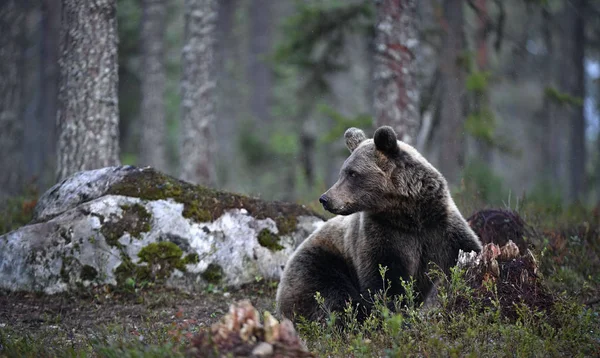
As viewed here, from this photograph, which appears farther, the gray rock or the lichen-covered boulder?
the gray rock

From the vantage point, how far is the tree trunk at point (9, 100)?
50.2ft

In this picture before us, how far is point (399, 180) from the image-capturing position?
18.6ft

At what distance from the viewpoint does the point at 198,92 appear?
14.6 m

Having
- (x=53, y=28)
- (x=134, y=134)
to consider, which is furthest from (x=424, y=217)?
(x=134, y=134)

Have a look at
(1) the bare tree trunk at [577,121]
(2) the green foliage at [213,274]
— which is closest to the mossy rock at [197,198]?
(2) the green foliage at [213,274]

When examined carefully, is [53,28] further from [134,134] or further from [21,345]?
[21,345]

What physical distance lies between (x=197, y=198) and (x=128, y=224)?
36.7 inches

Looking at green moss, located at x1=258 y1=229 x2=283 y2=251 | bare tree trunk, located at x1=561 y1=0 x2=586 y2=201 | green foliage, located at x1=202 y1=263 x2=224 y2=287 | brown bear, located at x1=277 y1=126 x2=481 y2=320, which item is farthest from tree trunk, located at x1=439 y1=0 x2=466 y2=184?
bare tree trunk, located at x1=561 y1=0 x2=586 y2=201

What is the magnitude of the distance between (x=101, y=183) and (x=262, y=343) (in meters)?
4.65

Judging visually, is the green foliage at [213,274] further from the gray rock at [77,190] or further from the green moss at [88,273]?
the gray rock at [77,190]

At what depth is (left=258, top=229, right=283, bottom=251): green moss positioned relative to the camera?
24.7 ft

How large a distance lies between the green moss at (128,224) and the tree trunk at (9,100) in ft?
29.8

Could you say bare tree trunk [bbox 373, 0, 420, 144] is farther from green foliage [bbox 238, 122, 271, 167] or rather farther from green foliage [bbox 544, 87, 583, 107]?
green foliage [bbox 238, 122, 271, 167]

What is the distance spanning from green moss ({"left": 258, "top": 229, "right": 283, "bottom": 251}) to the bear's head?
207 centimetres
